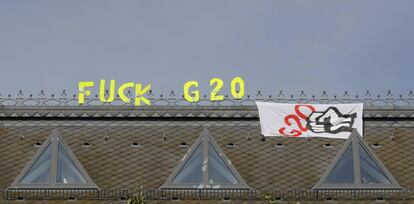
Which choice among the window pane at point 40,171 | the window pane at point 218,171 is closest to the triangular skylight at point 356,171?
the window pane at point 218,171

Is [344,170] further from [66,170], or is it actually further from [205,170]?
[66,170]

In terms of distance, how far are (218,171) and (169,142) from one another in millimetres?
4198

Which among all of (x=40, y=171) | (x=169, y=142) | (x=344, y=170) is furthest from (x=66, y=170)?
(x=344, y=170)

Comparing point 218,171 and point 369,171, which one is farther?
point 369,171

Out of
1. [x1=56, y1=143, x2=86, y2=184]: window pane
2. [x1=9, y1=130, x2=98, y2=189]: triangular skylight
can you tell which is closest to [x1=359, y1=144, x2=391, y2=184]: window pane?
[x1=9, y1=130, x2=98, y2=189]: triangular skylight

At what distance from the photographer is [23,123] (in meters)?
55.1

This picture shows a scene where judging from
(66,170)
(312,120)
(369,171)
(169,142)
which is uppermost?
(312,120)

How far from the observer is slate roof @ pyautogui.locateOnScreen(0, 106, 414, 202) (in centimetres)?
5119

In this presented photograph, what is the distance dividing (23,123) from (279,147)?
42.8ft

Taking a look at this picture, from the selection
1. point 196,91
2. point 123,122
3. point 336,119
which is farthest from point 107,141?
point 336,119

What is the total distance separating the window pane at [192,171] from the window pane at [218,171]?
47cm

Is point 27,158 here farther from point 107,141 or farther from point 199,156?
point 199,156

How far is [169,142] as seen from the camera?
53.7 metres

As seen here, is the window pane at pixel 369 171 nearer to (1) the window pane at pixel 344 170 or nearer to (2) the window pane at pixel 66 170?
(1) the window pane at pixel 344 170
